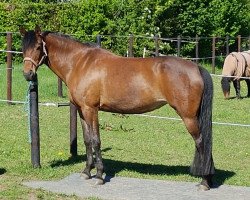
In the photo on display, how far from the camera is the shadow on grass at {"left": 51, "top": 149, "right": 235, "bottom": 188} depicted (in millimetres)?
7742

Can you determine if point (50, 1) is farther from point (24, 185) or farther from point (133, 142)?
point (24, 185)

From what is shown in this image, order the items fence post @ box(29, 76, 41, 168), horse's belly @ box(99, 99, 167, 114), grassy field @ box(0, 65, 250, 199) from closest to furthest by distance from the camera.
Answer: horse's belly @ box(99, 99, 167, 114)
grassy field @ box(0, 65, 250, 199)
fence post @ box(29, 76, 41, 168)

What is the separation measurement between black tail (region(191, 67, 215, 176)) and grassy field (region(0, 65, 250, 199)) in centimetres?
51

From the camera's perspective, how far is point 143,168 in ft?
26.7

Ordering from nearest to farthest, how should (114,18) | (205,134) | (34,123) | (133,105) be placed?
(205,134)
(133,105)
(34,123)
(114,18)

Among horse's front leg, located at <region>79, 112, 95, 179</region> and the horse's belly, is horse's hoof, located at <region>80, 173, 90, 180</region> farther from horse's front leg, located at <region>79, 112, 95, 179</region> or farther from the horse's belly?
the horse's belly

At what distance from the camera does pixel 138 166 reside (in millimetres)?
8266

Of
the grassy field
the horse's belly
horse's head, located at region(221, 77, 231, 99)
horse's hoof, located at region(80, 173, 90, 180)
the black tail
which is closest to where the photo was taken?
the black tail

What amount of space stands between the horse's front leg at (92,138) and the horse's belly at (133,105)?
169 mm

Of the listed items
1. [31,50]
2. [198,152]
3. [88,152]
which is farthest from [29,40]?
[198,152]

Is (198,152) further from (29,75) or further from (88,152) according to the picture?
(29,75)

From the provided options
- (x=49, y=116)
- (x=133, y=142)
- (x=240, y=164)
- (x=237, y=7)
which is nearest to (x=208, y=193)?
(x=240, y=164)

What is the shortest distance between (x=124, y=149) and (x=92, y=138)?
2303mm

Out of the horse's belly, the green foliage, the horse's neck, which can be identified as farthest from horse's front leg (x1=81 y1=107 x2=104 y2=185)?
the green foliage
